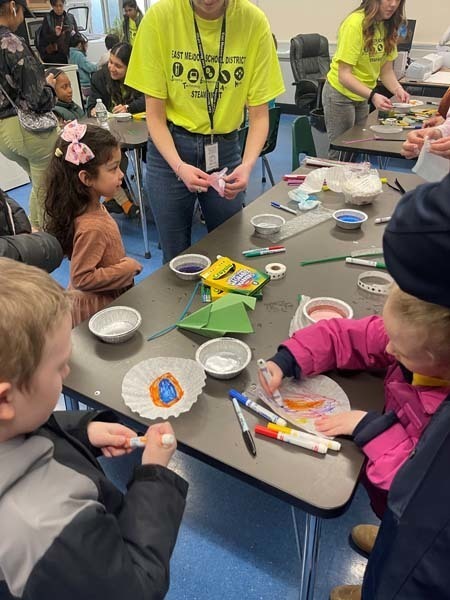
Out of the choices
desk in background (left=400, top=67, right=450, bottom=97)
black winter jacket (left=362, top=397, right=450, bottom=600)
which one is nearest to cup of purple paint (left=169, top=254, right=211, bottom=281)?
black winter jacket (left=362, top=397, right=450, bottom=600)

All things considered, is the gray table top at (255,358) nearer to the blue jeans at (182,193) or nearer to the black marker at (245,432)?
the black marker at (245,432)

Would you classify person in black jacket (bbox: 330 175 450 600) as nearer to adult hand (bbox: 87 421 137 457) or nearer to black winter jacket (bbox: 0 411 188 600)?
black winter jacket (bbox: 0 411 188 600)

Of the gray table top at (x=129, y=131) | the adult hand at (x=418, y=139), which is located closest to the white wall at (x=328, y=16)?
the gray table top at (x=129, y=131)

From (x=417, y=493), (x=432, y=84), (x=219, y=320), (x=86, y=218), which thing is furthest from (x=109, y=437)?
(x=432, y=84)

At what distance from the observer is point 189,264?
1447 millimetres

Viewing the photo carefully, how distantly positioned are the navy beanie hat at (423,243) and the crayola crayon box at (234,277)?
0.73 m

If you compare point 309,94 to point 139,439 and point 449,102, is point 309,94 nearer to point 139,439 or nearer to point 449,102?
point 449,102

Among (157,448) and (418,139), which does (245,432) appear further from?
(418,139)

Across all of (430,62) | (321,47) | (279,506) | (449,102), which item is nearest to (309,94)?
(321,47)

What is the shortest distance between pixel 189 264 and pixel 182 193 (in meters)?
0.47

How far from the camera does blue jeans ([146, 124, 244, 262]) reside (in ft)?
5.78

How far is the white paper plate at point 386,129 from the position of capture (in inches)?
110

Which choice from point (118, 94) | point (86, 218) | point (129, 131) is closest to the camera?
point (86, 218)

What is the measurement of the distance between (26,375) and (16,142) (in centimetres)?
289
